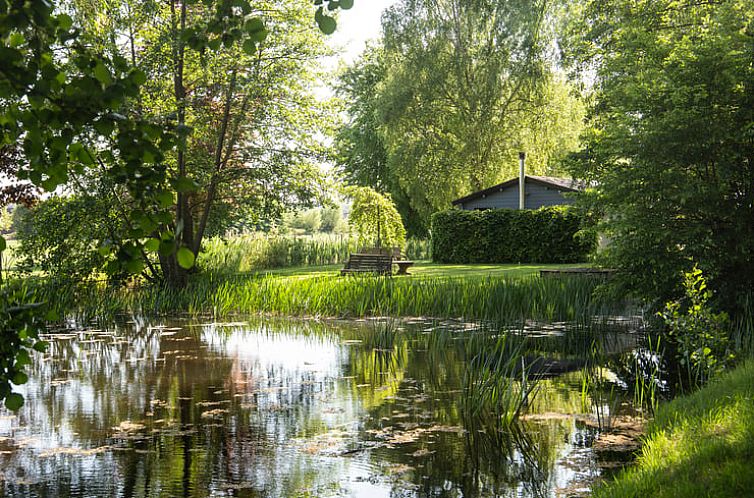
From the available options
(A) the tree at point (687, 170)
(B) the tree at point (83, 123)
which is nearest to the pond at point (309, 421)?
(A) the tree at point (687, 170)

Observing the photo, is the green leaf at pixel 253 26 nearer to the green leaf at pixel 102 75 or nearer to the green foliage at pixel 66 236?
the green leaf at pixel 102 75

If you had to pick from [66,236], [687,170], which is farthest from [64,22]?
[66,236]

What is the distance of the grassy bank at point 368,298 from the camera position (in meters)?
12.3

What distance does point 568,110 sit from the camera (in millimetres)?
34281

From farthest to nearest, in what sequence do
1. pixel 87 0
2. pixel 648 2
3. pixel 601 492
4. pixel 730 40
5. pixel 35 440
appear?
pixel 648 2, pixel 87 0, pixel 730 40, pixel 35 440, pixel 601 492

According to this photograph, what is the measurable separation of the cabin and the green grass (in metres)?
21.6

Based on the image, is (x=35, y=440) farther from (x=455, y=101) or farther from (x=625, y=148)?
(x=455, y=101)

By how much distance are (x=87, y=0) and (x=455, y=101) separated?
20.6 metres

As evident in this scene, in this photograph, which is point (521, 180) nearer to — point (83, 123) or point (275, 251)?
point (275, 251)

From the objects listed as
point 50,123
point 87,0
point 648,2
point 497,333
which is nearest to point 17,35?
point 50,123

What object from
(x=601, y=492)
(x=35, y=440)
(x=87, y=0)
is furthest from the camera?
(x=87, y=0)

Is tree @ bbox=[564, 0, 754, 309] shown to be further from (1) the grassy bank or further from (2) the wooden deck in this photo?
(2) the wooden deck

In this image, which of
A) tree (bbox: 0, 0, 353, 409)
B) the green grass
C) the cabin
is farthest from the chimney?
tree (bbox: 0, 0, 353, 409)

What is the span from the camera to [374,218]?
73.0ft
